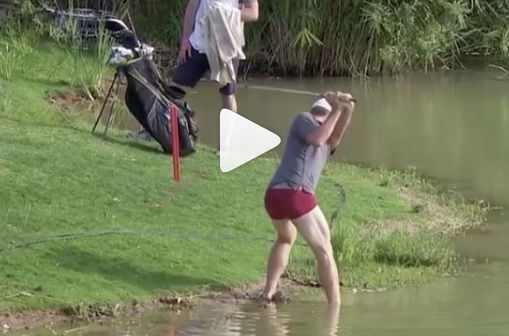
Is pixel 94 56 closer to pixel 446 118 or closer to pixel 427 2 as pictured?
pixel 446 118

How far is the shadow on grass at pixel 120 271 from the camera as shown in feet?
26.1

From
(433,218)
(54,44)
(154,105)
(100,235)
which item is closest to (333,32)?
(54,44)

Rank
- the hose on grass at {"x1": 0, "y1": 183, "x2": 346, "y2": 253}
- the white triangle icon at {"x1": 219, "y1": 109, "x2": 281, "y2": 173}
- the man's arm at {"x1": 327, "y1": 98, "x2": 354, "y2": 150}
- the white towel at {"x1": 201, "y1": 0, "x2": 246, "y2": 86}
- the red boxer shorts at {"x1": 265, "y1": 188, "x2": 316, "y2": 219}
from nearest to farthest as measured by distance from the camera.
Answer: the red boxer shorts at {"x1": 265, "y1": 188, "x2": 316, "y2": 219}
the man's arm at {"x1": 327, "y1": 98, "x2": 354, "y2": 150}
the hose on grass at {"x1": 0, "y1": 183, "x2": 346, "y2": 253}
the white triangle icon at {"x1": 219, "y1": 109, "x2": 281, "y2": 173}
the white towel at {"x1": 201, "y1": 0, "x2": 246, "y2": 86}

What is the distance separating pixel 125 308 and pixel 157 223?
162 cm

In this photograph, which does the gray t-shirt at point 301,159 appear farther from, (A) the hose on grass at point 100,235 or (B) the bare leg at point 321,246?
(A) the hose on grass at point 100,235

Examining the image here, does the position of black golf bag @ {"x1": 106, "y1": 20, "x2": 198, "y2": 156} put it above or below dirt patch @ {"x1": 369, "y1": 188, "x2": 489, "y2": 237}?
above

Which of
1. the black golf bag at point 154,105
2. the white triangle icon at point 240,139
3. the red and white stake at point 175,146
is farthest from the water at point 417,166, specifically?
the black golf bag at point 154,105

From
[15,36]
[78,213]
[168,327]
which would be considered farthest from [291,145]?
[15,36]

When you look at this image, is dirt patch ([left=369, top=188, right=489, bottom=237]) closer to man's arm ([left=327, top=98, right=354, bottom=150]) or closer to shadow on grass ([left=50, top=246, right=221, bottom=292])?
man's arm ([left=327, top=98, right=354, bottom=150])

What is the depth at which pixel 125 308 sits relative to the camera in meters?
7.58

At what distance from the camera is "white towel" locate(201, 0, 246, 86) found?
37.8 ft

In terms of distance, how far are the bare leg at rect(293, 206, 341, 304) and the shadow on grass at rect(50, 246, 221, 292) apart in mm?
731

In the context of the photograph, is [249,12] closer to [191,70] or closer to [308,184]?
[191,70]

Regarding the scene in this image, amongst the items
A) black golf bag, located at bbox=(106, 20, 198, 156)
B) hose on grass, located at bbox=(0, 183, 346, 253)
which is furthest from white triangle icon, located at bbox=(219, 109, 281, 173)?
black golf bag, located at bbox=(106, 20, 198, 156)
